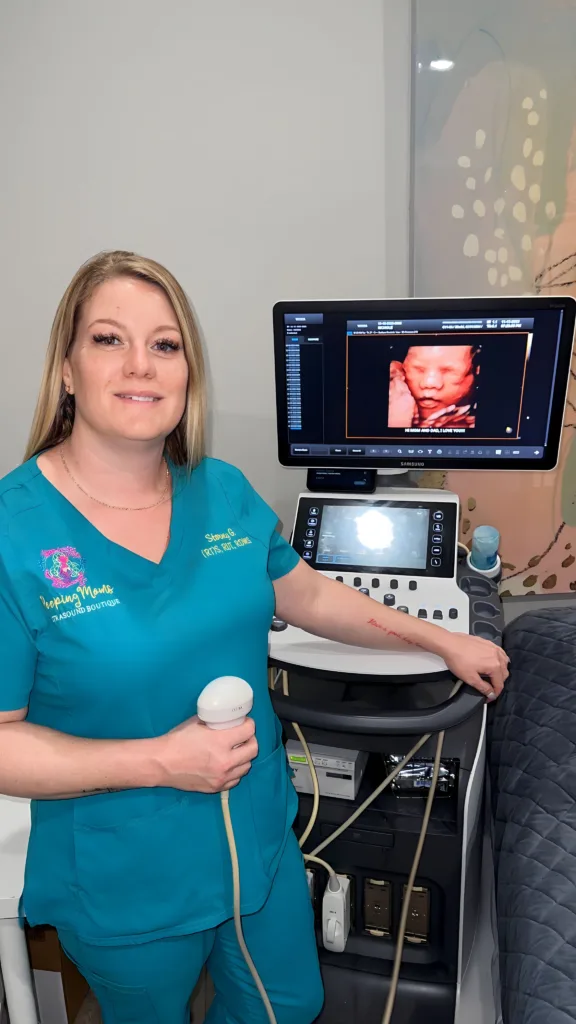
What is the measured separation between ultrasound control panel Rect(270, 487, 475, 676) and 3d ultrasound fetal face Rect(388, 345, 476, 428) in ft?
0.50

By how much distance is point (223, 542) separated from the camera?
95cm

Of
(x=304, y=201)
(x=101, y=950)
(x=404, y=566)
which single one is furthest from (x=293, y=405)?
(x=101, y=950)

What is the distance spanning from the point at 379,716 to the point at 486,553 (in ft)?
1.57

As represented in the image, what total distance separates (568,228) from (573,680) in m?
0.97

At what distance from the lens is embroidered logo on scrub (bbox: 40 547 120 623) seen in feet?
2.59

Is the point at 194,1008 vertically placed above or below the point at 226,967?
below

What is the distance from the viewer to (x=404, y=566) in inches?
52.3

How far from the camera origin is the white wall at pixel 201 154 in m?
1.47

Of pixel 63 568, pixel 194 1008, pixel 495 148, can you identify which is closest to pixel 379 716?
pixel 63 568

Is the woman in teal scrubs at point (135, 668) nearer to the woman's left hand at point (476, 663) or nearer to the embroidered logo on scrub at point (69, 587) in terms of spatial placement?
the embroidered logo on scrub at point (69, 587)

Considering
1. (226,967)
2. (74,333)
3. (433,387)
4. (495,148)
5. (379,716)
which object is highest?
(495,148)

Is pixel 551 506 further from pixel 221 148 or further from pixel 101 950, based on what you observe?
pixel 101 950

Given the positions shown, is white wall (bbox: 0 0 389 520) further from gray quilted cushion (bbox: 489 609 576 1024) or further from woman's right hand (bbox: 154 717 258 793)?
woman's right hand (bbox: 154 717 258 793)

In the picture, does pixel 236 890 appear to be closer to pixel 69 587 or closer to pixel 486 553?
pixel 69 587
